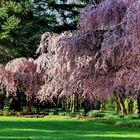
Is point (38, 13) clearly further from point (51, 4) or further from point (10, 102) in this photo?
point (10, 102)

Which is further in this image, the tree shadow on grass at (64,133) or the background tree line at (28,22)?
the background tree line at (28,22)

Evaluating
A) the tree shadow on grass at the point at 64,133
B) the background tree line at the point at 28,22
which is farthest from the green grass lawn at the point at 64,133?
the background tree line at the point at 28,22

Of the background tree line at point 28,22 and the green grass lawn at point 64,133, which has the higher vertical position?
the background tree line at point 28,22

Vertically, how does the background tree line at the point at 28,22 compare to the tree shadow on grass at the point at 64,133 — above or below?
above

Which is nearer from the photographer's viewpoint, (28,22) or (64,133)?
(64,133)

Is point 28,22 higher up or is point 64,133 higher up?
point 28,22

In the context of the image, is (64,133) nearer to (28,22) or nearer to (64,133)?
(64,133)

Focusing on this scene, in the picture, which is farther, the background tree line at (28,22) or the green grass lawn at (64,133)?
the background tree line at (28,22)

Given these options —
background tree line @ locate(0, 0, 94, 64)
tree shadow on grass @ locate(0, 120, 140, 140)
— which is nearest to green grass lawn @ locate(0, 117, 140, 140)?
tree shadow on grass @ locate(0, 120, 140, 140)

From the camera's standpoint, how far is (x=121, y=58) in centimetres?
1230

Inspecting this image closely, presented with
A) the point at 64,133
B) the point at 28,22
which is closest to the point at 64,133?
the point at 64,133

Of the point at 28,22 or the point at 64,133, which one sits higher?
the point at 28,22

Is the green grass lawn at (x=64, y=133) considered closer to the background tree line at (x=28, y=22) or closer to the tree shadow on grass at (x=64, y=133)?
the tree shadow on grass at (x=64, y=133)

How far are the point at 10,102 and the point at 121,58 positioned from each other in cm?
2202
